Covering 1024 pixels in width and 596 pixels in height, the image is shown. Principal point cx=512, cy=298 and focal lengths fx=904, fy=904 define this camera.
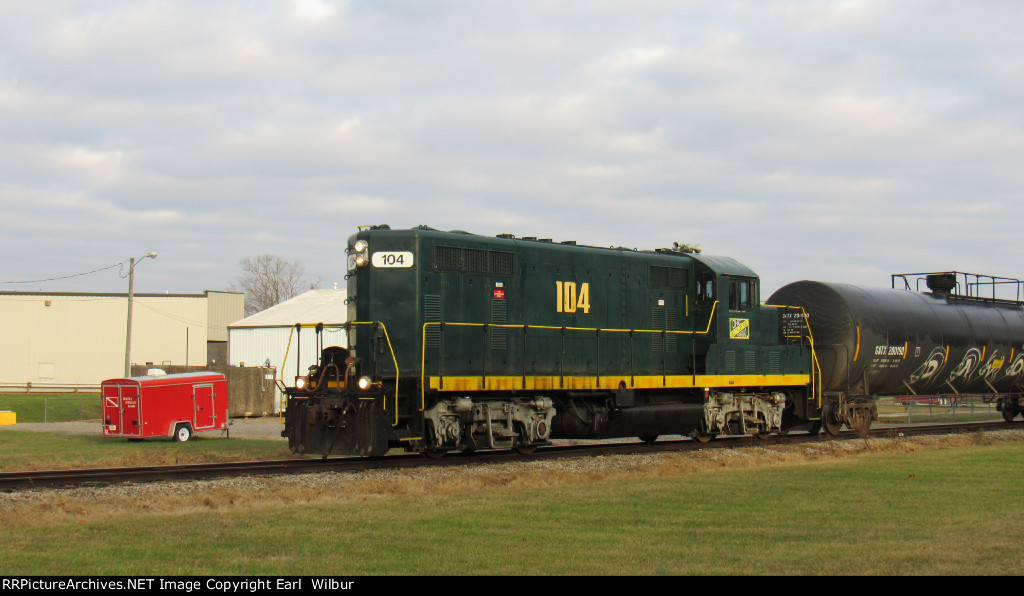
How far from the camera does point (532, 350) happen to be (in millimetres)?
17719

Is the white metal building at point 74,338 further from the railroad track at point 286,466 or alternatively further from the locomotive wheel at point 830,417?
the locomotive wheel at point 830,417

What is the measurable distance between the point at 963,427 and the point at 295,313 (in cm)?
3686

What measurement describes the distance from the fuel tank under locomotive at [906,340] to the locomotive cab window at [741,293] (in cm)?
171

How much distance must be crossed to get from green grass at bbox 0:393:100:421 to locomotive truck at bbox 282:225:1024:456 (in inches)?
1179

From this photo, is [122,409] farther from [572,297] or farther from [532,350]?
[572,297]

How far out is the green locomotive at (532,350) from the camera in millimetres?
15773

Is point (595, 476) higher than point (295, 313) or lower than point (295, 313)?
lower

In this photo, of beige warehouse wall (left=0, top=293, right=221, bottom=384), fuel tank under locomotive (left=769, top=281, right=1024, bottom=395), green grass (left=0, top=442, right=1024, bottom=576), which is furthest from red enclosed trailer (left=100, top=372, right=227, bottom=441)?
beige warehouse wall (left=0, top=293, right=221, bottom=384)

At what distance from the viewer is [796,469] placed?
15898mm

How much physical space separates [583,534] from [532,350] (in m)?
8.49

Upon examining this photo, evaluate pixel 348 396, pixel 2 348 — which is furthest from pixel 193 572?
pixel 2 348

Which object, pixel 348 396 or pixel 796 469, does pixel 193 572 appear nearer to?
pixel 348 396

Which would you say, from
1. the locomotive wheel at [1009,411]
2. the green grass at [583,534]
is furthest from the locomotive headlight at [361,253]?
the locomotive wheel at [1009,411]
